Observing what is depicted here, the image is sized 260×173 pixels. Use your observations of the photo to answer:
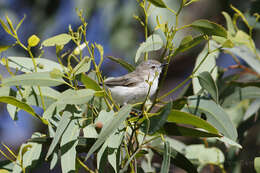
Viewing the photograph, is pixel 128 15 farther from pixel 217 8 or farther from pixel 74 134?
pixel 74 134

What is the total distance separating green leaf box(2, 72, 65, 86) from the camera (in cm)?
141

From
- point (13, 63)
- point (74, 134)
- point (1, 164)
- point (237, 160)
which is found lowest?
point (237, 160)

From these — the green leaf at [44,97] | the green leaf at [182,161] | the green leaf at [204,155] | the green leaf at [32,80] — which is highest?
the green leaf at [32,80]

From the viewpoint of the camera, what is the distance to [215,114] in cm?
162

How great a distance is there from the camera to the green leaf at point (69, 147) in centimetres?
144

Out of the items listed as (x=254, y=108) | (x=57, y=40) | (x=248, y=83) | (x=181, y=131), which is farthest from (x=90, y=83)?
(x=254, y=108)

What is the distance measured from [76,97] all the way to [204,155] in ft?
3.38

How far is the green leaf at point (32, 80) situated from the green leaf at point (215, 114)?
0.64 m

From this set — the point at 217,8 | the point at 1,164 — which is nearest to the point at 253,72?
the point at 1,164

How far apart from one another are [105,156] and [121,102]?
0.88 meters

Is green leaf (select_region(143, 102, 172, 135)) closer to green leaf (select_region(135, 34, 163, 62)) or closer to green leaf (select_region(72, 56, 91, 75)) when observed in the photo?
green leaf (select_region(72, 56, 91, 75))

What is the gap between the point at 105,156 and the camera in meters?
1.48

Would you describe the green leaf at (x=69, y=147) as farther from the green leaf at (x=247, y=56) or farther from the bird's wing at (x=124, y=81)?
the green leaf at (x=247, y=56)

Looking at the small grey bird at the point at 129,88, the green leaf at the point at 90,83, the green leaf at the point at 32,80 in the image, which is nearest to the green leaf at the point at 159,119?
the green leaf at the point at 90,83
